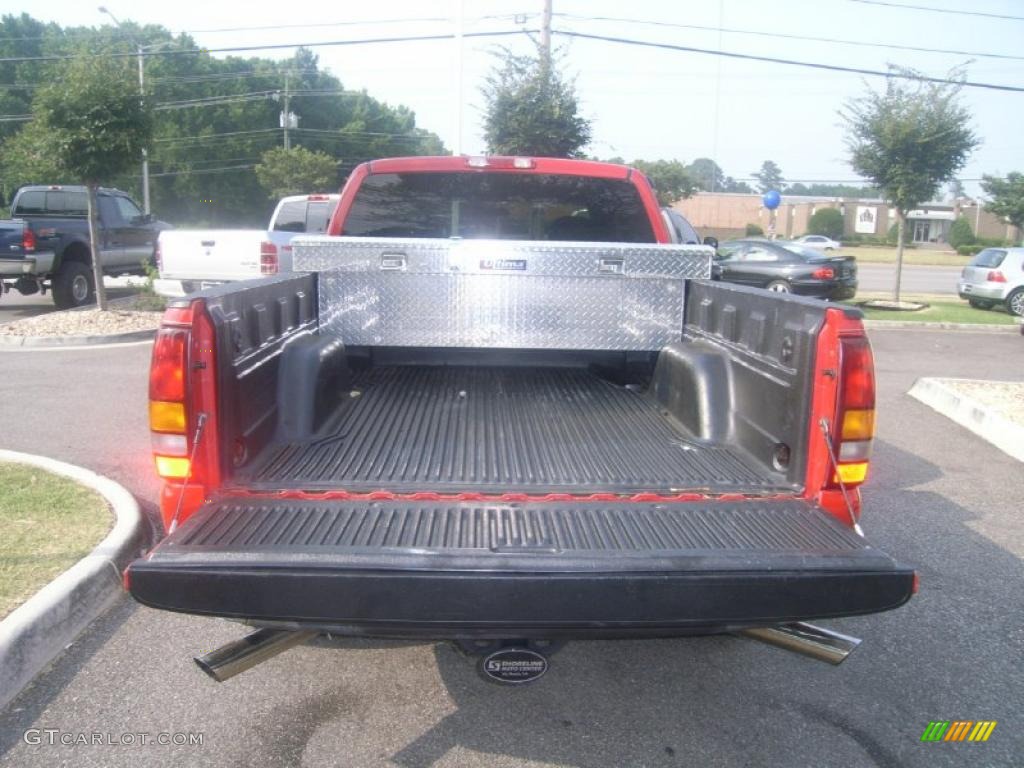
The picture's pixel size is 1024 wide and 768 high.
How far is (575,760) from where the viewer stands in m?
2.93

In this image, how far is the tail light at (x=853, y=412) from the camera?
9.14 ft

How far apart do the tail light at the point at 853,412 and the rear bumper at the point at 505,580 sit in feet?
1.16

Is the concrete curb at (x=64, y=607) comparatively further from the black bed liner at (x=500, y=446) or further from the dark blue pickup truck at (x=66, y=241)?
the dark blue pickup truck at (x=66, y=241)

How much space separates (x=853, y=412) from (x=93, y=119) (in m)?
11.9

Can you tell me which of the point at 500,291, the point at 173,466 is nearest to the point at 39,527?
the point at 173,466

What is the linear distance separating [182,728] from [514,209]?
133 inches

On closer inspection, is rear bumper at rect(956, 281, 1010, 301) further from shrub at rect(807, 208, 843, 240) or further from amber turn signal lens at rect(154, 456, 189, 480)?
shrub at rect(807, 208, 843, 240)

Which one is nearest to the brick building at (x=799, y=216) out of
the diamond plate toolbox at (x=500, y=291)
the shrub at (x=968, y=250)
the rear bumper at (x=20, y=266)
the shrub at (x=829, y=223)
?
the shrub at (x=829, y=223)

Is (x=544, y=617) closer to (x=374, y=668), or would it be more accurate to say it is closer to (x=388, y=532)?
(x=388, y=532)

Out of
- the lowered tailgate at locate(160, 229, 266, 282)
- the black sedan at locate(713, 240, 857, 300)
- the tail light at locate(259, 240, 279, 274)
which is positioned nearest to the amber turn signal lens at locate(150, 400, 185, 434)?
the tail light at locate(259, 240, 279, 274)

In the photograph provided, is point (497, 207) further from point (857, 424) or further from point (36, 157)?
point (36, 157)

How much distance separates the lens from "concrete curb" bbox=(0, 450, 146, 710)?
10.6ft

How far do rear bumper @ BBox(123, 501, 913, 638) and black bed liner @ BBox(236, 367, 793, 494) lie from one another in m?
0.51

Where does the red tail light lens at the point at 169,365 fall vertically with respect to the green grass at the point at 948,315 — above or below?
above
